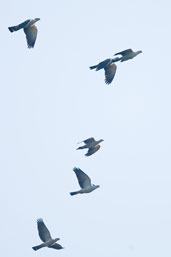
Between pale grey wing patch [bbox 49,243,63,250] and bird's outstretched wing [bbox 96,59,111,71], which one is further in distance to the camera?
pale grey wing patch [bbox 49,243,63,250]

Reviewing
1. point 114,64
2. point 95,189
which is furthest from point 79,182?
point 114,64

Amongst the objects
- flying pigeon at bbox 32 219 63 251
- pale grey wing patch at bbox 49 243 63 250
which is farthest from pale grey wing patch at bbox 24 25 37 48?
pale grey wing patch at bbox 49 243 63 250

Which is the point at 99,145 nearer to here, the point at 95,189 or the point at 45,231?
the point at 95,189

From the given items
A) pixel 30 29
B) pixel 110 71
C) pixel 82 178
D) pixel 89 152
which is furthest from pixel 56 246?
pixel 30 29

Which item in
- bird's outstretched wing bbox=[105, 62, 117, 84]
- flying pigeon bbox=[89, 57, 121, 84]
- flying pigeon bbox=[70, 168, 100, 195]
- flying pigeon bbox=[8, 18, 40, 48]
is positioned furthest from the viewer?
bird's outstretched wing bbox=[105, 62, 117, 84]

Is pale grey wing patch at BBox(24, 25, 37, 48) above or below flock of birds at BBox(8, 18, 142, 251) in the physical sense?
above

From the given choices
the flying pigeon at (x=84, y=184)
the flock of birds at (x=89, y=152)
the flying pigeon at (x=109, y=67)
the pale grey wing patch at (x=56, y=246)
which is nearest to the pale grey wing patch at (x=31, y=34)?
the flock of birds at (x=89, y=152)

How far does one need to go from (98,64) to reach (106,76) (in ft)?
2.98

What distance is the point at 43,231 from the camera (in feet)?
153

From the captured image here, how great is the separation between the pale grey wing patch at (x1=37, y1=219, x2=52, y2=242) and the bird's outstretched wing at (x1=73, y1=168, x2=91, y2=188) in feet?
10.7

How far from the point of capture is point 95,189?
4788cm

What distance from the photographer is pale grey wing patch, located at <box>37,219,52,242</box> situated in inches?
1820

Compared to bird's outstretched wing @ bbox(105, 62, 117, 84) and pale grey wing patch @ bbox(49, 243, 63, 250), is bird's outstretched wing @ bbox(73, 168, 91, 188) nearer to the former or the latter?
pale grey wing patch @ bbox(49, 243, 63, 250)

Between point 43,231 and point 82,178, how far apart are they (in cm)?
380
